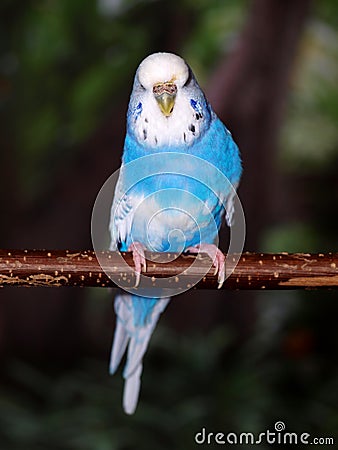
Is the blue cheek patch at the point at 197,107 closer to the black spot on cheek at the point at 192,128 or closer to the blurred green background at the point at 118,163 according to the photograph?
the black spot on cheek at the point at 192,128

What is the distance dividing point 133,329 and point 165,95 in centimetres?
45

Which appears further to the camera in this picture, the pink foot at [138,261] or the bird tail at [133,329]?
the bird tail at [133,329]

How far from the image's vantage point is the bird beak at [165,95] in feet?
2.34

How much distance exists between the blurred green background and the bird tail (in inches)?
37.2

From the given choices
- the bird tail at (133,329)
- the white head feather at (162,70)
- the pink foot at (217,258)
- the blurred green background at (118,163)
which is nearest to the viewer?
the white head feather at (162,70)

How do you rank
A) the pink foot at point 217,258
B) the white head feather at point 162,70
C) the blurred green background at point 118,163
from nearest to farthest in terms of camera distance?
the white head feather at point 162,70, the pink foot at point 217,258, the blurred green background at point 118,163

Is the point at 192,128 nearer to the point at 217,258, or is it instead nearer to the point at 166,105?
the point at 166,105

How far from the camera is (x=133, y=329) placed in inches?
40.4

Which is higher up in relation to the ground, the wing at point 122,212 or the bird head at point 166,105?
the bird head at point 166,105

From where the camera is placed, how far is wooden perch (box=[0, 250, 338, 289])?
0.79 m

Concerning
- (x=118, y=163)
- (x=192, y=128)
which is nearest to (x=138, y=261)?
(x=192, y=128)

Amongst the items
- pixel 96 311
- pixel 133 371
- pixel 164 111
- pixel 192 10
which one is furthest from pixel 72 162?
pixel 164 111

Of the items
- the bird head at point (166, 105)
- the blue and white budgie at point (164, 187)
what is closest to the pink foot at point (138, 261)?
the blue and white budgie at point (164, 187)

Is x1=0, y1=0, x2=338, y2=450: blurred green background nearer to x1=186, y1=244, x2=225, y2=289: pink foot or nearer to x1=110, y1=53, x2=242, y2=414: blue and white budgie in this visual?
x1=110, y1=53, x2=242, y2=414: blue and white budgie
